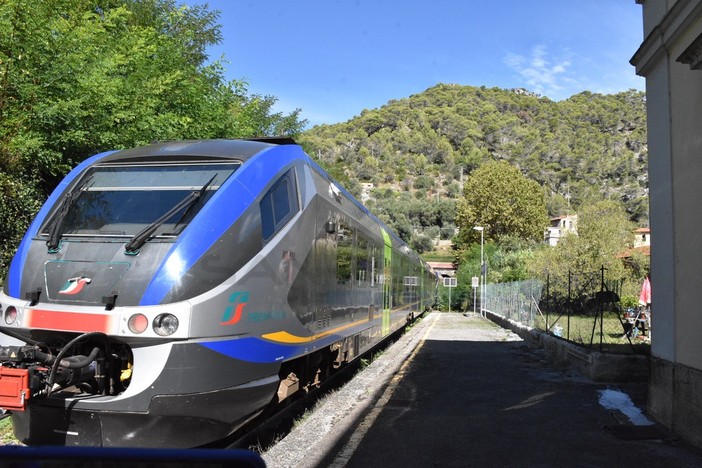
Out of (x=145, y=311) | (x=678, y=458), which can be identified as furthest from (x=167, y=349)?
(x=678, y=458)

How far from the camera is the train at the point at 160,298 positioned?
4449 mm

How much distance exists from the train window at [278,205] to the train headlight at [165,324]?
1.27 m

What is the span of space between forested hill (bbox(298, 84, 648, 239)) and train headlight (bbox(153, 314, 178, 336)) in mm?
138209

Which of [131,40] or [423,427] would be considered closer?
[423,427]

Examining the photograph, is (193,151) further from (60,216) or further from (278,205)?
(60,216)

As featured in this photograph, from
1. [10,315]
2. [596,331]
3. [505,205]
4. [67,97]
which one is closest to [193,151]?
[10,315]

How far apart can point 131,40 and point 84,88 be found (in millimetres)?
3503

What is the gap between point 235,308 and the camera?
4.95m

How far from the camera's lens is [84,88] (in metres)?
10.2

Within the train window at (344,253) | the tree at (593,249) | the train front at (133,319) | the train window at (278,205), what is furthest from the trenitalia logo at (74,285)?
the tree at (593,249)

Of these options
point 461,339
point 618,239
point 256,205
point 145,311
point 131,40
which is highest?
point 131,40

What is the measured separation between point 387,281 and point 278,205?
8.50 m

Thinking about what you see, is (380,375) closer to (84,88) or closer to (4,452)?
(84,88)

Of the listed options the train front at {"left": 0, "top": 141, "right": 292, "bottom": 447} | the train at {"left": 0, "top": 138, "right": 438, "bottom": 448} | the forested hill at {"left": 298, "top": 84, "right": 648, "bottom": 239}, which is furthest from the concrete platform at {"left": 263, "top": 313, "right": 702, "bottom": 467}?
the forested hill at {"left": 298, "top": 84, "right": 648, "bottom": 239}
